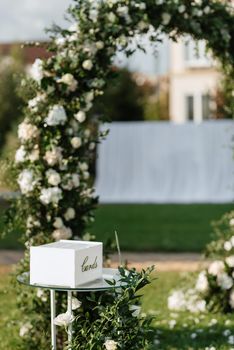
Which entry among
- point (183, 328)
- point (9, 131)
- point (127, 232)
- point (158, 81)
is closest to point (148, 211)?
point (127, 232)

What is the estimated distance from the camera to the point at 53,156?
5230 millimetres

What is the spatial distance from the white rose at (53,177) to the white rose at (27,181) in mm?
93

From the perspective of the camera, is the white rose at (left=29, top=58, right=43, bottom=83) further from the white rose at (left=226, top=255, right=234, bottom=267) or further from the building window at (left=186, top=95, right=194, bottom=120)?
the building window at (left=186, top=95, right=194, bottom=120)

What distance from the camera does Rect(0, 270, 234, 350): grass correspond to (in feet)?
17.8

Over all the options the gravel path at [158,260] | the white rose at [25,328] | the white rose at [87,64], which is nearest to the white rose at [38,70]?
the white rose at [87,64]

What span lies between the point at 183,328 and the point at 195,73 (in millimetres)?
19688

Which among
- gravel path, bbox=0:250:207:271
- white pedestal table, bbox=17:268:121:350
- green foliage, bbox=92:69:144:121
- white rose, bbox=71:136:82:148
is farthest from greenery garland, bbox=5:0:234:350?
green foliage, bbox=92:69:144:121

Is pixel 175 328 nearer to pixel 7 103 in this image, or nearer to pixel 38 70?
pixel 38 70

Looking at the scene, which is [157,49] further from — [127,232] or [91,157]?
[127,232]

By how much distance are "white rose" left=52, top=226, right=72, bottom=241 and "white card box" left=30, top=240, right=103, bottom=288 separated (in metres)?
1.43

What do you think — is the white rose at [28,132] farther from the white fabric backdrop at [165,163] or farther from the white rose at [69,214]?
the white fabric backdrop at [165,163]

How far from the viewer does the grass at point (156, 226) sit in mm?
10109

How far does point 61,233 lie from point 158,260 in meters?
4.06

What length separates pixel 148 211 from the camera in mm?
14336
